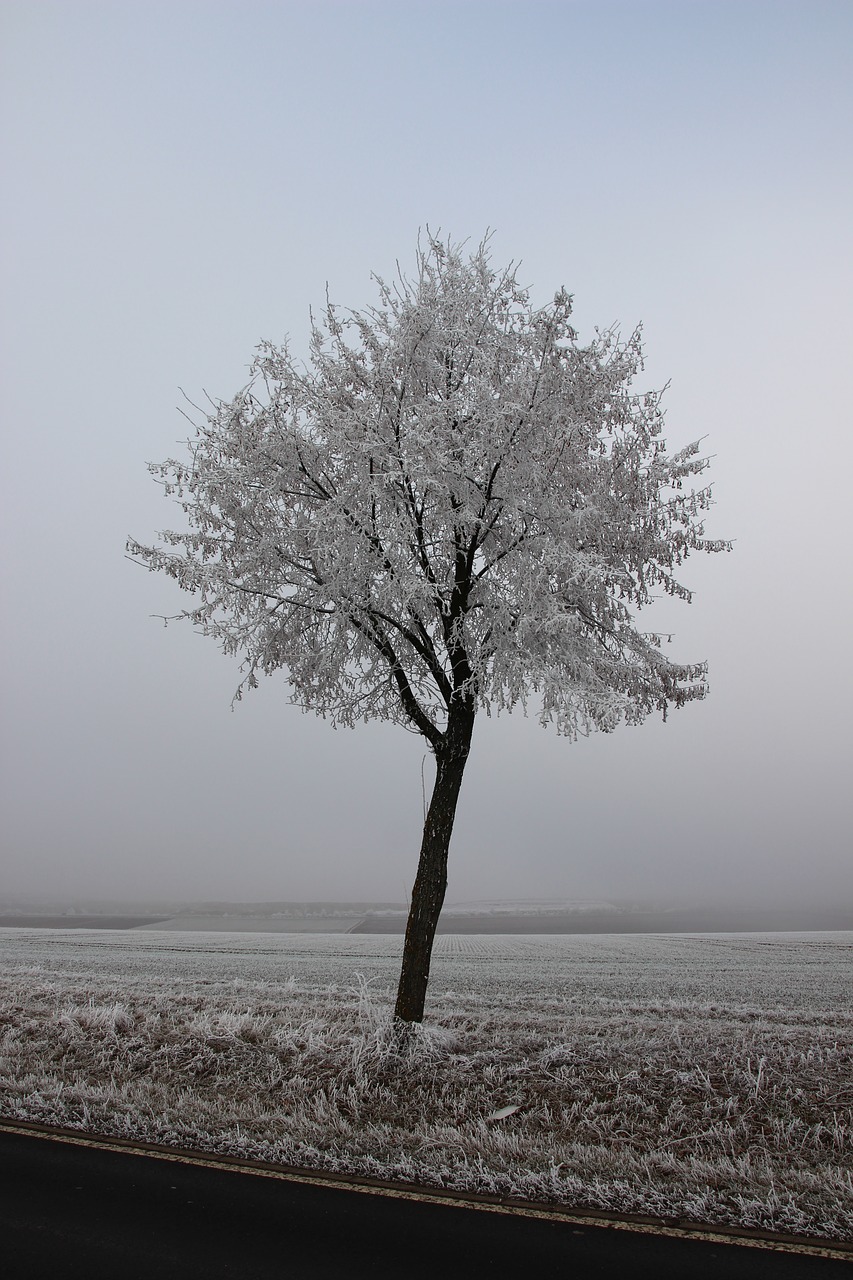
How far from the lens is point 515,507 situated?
9547 mm

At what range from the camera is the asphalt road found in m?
4.43

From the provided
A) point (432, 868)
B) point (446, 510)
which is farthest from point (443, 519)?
point (432, 868)

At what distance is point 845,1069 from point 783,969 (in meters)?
11.2

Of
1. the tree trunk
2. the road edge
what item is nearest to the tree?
the tree trunk

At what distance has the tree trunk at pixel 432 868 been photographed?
9.43 metres

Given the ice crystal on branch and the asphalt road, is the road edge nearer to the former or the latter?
the asphalt road

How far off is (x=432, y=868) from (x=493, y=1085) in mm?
2750

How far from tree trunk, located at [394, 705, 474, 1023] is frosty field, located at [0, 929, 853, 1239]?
586mm

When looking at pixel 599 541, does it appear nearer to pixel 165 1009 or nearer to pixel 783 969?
pixel 165 1009

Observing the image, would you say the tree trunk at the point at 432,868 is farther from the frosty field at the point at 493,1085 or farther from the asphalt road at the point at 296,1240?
the asphalt road at the point at 296,1240

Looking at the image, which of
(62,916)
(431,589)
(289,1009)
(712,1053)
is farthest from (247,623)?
(62,916)

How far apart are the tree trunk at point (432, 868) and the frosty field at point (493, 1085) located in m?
0.59

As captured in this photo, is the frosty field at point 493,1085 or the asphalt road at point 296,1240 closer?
the asphalt road at point 296,1240

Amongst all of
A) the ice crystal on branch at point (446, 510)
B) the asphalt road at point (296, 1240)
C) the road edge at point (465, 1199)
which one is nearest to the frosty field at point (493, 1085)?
the road edge at point (465, 1199)
